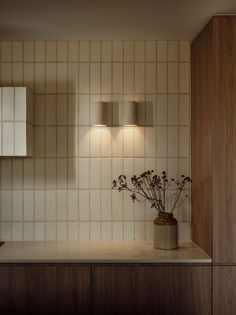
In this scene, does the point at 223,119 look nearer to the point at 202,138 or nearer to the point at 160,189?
the point at 202,138

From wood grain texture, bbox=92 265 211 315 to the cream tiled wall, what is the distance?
0.57m

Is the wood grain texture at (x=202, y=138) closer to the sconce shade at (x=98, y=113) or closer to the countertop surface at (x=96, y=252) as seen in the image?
the countertop surface at (x=96, y=252)

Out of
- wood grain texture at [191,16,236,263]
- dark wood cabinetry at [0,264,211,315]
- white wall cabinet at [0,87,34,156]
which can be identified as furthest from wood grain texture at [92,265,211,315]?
white wall cabinet at [0,87,34,156]

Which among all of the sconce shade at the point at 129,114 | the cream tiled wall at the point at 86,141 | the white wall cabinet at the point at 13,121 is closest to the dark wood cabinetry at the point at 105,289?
the cream tiled wall at the point at 86,141

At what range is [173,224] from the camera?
2662mm

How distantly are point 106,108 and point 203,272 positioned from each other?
50.8 inches

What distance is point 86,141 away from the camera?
9.71ft

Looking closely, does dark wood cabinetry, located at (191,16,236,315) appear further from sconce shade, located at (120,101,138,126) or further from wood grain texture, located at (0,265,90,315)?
wood grain texture, located at (0,265,90,315)

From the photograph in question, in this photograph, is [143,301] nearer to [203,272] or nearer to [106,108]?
[203,272]

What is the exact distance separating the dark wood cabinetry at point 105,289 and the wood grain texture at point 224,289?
0.04 meters

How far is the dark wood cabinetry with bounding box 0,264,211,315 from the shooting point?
7.86 feet

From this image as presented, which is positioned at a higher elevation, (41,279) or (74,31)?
(74,31)

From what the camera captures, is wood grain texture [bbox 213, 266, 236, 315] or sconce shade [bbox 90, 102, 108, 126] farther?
sconce shade [bbox 90, 102, 108, 126]

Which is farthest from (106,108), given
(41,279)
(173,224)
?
(41,279)
